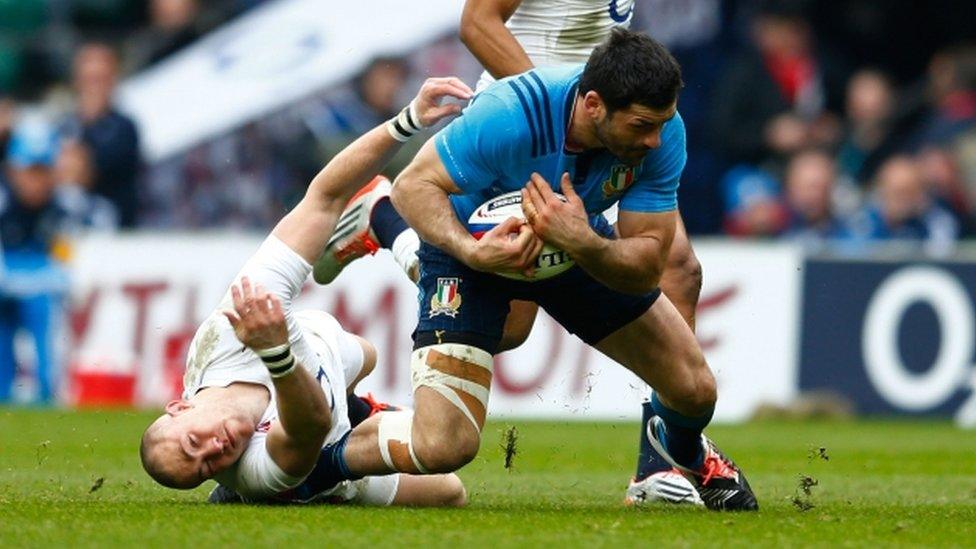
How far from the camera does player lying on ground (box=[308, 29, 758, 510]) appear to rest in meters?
6.30

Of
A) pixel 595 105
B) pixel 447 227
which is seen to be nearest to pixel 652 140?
pixel 595 105

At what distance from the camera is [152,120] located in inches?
650

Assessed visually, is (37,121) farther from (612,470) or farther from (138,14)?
(612,470)

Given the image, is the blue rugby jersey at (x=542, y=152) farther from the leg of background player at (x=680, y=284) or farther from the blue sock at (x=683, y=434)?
the blue sock at (x=683, y=434)

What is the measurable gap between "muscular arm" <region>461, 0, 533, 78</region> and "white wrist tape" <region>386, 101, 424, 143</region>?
40 cm

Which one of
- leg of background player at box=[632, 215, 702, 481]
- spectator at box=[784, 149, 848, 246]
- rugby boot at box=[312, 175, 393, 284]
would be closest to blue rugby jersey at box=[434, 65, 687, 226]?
leg of background player at box=[632, 215, 702, 481]

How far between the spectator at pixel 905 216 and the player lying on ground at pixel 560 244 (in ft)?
25.0

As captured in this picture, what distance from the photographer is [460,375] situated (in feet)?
22.2

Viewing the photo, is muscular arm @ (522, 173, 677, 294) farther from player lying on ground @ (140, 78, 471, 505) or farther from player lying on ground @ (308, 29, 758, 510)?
player lying on ground @ (140, 78, 471, 505)

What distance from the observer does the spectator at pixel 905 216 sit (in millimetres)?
14328

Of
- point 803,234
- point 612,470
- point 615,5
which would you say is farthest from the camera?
point 803,234

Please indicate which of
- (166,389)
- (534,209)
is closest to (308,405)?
(534,209)

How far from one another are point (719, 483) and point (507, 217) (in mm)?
1362

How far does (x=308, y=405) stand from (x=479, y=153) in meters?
1.03
